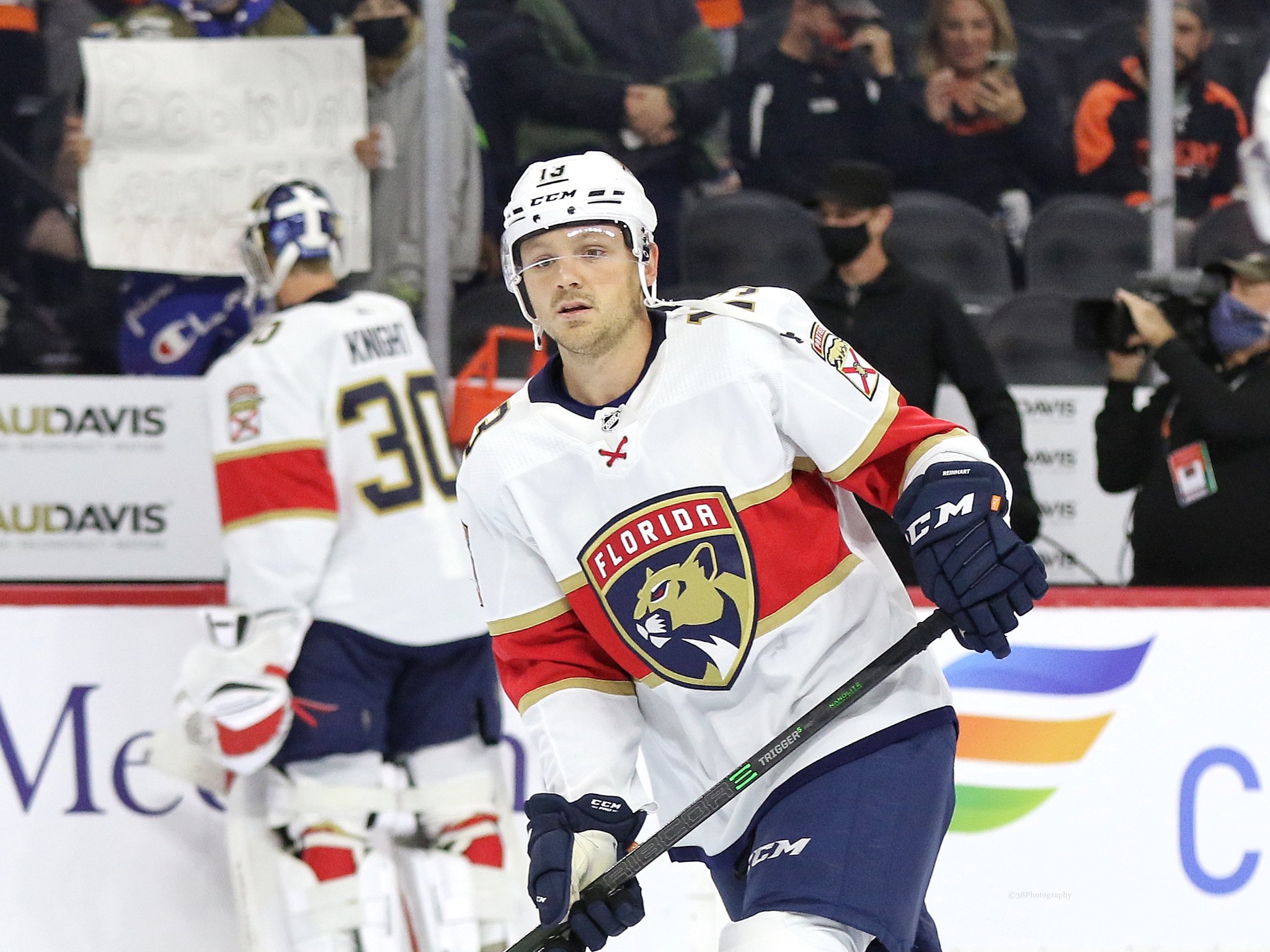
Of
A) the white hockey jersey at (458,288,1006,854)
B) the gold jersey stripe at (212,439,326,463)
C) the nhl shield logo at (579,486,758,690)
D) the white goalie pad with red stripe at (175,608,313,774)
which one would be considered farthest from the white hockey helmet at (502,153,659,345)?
the white goalie pad with red stripe at (175,608,313,774)

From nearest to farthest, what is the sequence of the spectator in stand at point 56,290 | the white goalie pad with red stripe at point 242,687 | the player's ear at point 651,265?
the player's ear at point 651,265, the white goalie pad with red stripe at point 242,687, the spectator in stand at point 56,290

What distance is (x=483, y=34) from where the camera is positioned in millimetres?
3996

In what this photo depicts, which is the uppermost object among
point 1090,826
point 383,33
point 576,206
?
point 576,206

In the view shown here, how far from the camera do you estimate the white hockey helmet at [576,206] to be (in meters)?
2.07

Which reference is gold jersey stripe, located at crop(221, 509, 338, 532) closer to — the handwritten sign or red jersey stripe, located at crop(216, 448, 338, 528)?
red jersey stripe, located at crop(216, 448, 338, 528)

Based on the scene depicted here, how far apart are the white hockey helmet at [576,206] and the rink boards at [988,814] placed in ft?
5.39

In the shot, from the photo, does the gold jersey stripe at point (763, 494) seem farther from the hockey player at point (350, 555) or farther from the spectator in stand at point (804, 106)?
the spectator in stand at point (804, 106)

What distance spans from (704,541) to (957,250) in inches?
91.5

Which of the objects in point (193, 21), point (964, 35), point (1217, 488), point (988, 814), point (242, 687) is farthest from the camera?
point (964, 35)

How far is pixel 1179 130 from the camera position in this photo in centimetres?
415

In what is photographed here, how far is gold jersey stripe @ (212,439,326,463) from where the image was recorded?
3.22 metres

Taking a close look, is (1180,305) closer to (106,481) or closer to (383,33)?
(383,33)

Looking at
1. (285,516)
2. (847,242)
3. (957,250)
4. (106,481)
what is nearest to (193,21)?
(106,481)

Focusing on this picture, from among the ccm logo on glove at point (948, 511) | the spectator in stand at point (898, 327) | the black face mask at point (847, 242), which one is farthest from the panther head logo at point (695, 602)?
the black face mask at point (847, 242)
